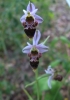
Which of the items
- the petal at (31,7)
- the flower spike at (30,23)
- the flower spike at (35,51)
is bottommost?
the flower spike at (35,51)

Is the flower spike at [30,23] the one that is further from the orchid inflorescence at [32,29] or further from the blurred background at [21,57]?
the blurred background at [21,57]

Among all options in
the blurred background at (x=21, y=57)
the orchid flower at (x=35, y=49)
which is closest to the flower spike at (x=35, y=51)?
the orchid flower at (x=35, y=49)

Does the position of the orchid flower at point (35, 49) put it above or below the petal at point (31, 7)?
below

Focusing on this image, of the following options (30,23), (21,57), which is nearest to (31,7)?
(30,23)

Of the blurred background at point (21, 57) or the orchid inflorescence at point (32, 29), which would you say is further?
the blurred background at point (21, 57)

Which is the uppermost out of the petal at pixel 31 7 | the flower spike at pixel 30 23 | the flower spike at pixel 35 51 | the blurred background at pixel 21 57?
the blurred background at pixel 21 57

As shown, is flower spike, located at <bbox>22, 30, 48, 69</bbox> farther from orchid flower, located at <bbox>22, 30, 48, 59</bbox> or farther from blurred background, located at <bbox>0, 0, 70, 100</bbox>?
blurred background, located at <bbox>0, 0, 70, 100</bbox>

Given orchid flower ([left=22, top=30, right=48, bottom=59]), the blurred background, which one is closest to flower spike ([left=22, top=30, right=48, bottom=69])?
orchid flower ([left=22, top=30, right=48, bottom=59])

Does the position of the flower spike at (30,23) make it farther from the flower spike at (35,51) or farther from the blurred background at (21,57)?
the blurred background at (21,57)
